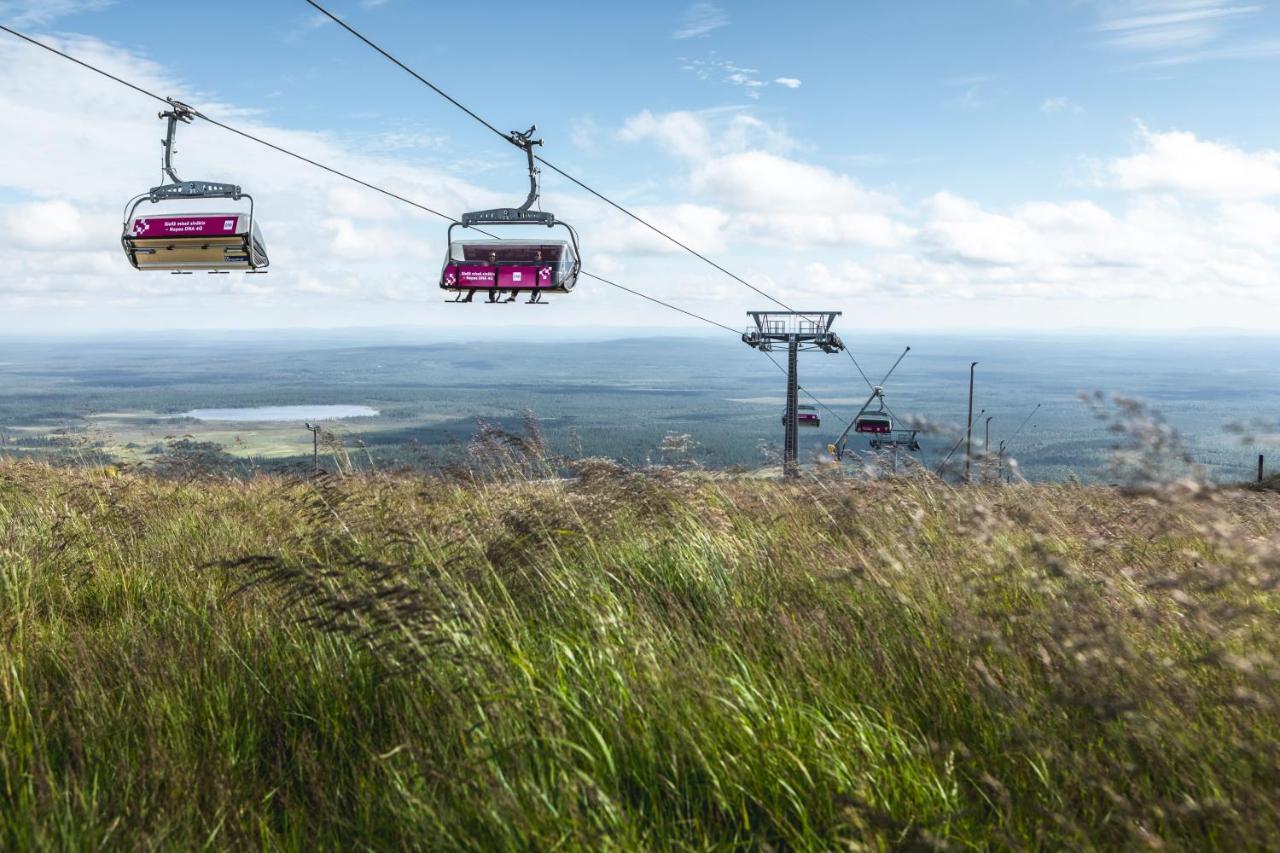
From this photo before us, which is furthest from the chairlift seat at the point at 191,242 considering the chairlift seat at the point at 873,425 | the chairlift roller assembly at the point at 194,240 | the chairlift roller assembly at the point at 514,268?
the chairlift seat at the point at 873,425

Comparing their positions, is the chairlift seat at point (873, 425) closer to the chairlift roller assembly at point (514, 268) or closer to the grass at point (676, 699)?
the chairlift roller assembly at point (514, 268)

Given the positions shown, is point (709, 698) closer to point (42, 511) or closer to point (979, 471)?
point (979, 471)

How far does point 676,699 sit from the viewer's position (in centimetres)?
255

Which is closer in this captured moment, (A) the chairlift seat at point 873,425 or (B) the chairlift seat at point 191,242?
(B) the chairlift seat at point 191,242

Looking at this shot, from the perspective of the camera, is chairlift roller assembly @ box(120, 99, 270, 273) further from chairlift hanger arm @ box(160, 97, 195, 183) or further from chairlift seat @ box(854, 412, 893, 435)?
chairlift seat @ box(854, 412, 893, 435)

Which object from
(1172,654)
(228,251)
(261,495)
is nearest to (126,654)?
(1172,654)

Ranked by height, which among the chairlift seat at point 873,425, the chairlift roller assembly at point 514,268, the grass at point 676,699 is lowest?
the chairlift seat at point 873,425

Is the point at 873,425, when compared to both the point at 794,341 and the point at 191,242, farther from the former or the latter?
the point at 191,242

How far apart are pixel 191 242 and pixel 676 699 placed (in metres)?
11.1

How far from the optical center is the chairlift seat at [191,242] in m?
11.4

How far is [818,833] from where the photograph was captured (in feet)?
7.28

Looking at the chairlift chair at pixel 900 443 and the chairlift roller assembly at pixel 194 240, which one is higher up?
the chairlift roller assembly at pixel 194 240

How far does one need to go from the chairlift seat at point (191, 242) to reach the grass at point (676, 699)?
8.06 metres

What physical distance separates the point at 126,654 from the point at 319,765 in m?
1.08
